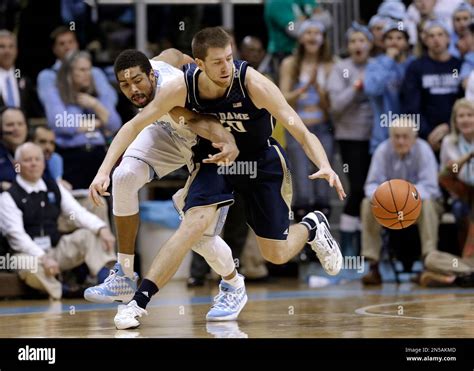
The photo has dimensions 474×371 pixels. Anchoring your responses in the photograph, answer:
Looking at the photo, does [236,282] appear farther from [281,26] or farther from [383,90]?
[281,26]

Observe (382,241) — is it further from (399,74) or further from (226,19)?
(226,19)

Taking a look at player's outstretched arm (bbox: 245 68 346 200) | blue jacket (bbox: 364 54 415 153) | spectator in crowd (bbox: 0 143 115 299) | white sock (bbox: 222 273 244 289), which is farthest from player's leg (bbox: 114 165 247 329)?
blue jacket (bbox: 364 54 415 153)

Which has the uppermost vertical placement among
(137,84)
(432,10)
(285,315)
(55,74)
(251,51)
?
(432,10)

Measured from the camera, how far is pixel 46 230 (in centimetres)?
982

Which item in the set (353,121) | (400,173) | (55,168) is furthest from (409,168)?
(55,168)

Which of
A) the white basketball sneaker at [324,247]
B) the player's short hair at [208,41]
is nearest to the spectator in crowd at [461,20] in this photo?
the white basketball sneaker at [324,247]

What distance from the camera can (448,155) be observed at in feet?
33.5

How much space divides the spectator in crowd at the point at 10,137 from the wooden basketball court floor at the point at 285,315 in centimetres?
117

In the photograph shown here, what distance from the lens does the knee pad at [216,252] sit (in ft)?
23.9

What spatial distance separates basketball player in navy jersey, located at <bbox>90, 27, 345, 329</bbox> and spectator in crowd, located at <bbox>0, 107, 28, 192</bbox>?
3001mm

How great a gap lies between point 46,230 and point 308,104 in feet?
9.08

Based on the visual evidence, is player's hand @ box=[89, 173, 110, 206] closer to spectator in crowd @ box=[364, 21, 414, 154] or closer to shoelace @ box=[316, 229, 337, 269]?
shoelace @ box=[316, 229, 337, 269]

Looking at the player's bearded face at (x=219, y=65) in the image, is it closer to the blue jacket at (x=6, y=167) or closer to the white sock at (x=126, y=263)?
the white sock at (x=126, y=263)

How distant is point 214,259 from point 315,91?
12.4ft
